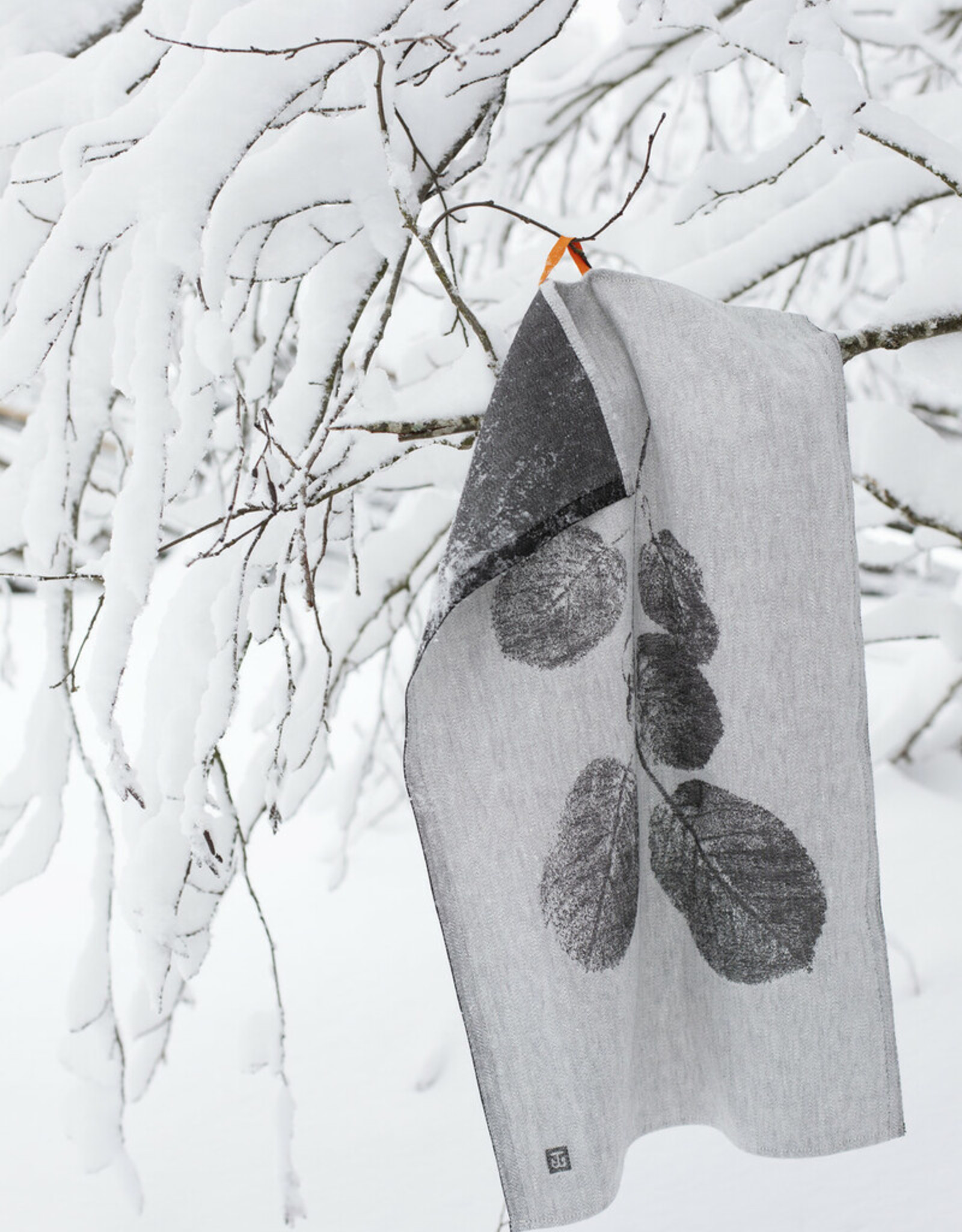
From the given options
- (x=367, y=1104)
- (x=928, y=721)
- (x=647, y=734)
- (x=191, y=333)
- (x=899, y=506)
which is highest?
(x=191, y=333)

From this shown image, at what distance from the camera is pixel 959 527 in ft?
3.09

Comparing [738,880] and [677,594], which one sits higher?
[677,594]

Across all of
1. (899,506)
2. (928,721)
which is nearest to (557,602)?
(899,506)

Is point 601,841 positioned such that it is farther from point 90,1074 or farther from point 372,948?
point 372,948

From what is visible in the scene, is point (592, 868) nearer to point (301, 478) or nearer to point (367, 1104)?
point (301, 478)

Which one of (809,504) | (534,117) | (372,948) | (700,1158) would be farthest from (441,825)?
(534,117)

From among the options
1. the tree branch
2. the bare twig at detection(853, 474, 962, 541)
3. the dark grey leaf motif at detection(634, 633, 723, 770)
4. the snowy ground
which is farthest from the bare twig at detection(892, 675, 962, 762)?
the dark grey leaf motif at detection(634, 633, 723, 770)

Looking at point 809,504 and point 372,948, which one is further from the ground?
point 809,504

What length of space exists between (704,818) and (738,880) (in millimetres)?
48

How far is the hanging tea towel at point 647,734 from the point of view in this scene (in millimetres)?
559

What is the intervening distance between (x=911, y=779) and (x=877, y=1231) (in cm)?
120

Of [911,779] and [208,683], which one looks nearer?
[208,683]

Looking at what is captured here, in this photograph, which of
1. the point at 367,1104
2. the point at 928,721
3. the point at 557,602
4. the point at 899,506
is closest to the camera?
the point at 557,602

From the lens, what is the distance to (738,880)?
603mm
